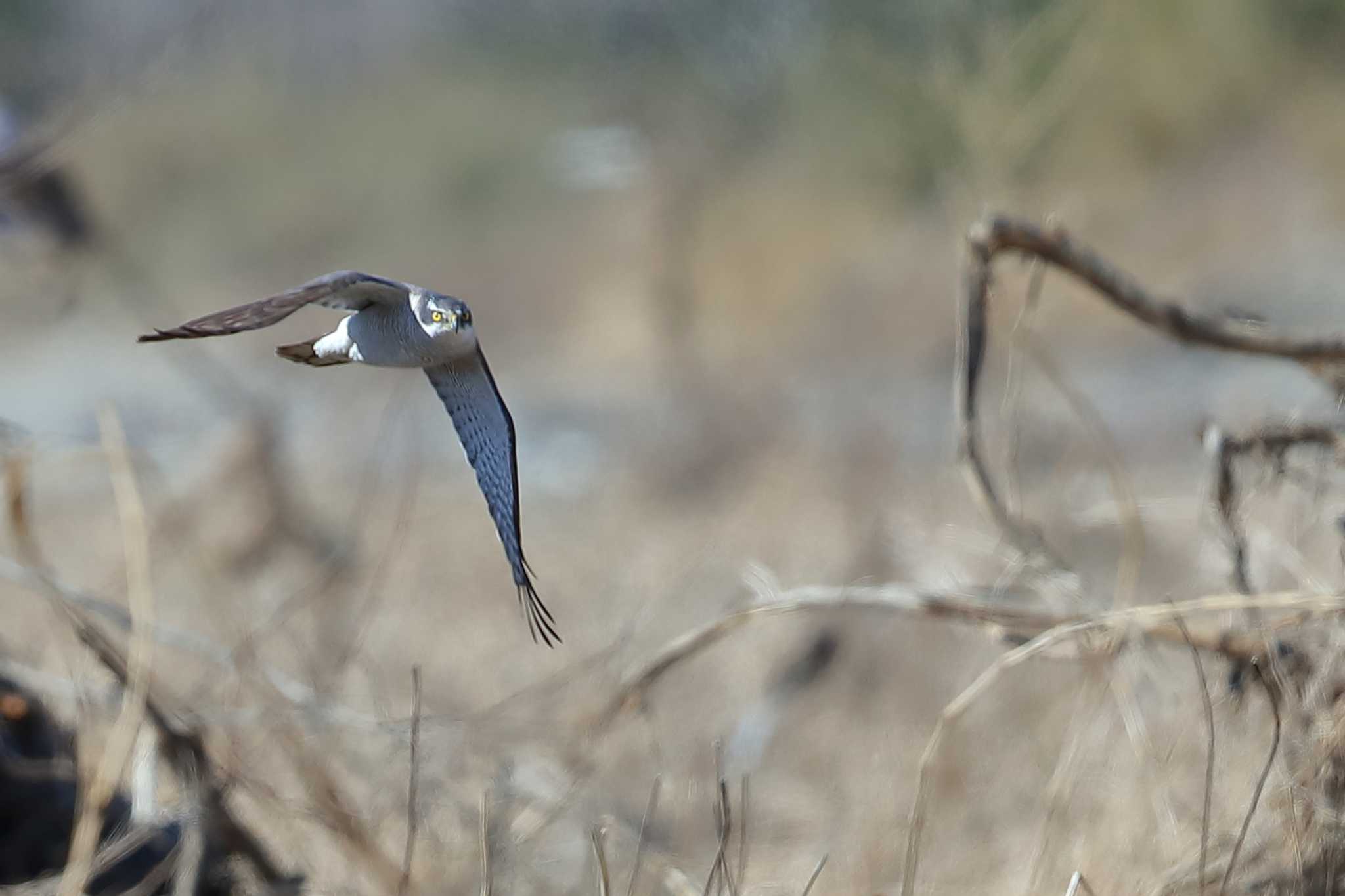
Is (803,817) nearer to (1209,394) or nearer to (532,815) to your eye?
(532,815)

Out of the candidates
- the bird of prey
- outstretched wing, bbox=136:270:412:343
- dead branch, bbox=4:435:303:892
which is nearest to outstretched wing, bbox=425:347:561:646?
the bird of prey

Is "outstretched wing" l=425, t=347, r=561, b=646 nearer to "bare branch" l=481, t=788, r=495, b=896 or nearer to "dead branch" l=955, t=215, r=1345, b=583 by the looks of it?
"bare branch" l=481, t=788, r=495, b=896

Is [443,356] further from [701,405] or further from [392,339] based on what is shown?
[701,405]

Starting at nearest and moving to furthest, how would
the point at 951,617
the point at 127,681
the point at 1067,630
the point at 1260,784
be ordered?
1. the point at 1260,784
2. the point at 1067,630
3. the point at 127,681
4. the point at 951,617

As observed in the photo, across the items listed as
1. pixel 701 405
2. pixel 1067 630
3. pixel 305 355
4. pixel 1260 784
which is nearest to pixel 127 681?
pixel 305 355

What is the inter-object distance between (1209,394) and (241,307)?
23.3 feet

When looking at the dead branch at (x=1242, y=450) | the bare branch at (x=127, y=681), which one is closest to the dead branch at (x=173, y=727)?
the bare branch at (x=127, y=681)

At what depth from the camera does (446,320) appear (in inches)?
46.8

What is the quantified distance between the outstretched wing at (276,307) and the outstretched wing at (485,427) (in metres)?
0.12

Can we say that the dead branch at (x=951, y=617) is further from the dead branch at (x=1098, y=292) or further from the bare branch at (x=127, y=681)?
the bare branch at (x=127, y=681)

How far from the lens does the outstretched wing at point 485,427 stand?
1.23m

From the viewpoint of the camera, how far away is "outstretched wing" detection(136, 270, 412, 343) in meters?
0.95

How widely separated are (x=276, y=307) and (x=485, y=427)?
1.02 ft

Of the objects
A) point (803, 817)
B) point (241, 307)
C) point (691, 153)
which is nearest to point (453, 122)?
point (691, 153)
